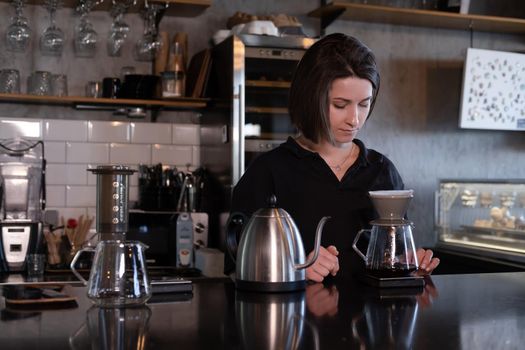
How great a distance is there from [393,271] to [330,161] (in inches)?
19.3

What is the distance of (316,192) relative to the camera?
2076 mm

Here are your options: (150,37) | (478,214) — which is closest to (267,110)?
(150,37)

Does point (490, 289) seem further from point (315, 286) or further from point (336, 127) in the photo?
point (336, 127)

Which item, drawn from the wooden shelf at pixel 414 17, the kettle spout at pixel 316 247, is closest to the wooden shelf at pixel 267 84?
the wooden shelf at pixel 414 17

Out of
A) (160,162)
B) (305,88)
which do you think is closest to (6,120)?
(160,162)

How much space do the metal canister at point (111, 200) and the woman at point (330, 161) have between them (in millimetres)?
616

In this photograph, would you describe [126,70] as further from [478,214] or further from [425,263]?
[425,263]

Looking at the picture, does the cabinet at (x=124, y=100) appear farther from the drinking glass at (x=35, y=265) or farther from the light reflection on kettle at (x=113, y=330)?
the light reflection on kettle at (x=113, y=330)

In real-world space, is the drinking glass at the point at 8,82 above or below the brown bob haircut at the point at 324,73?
above

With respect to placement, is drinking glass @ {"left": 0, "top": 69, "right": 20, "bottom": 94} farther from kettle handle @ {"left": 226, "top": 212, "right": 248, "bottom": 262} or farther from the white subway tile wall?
kettle handle @ {"left": 226, "top": 212, "right": 248, "bottom": 262}

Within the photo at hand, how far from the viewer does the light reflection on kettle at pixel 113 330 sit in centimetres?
112

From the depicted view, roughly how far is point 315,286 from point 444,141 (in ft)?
10.7

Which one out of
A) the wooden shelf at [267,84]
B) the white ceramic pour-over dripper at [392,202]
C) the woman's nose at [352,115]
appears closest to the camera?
the white ceramic pour-over dripper at [392,202]

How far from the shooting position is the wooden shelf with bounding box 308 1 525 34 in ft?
14.0
